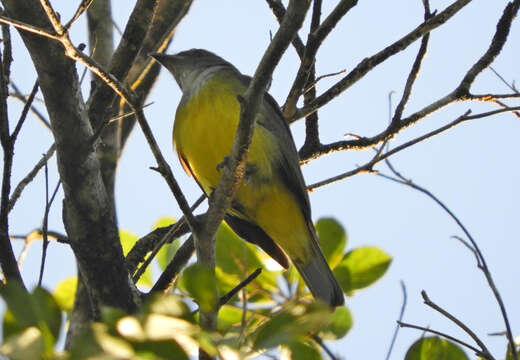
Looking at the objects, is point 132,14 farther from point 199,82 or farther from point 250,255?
point 250,255

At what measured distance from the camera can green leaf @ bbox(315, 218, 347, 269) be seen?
11.1 feet

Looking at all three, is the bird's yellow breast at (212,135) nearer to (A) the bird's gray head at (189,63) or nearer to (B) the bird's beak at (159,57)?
(A) the bird's gray head at (189,63)

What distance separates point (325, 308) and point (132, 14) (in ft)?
9.12

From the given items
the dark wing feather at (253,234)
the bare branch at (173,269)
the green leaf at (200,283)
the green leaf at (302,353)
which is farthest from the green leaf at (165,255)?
the green leaf at (200,283)

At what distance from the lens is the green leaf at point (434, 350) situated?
225cm

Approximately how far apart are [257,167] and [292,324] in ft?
10.0

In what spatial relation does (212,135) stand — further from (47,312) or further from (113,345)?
(113,345)

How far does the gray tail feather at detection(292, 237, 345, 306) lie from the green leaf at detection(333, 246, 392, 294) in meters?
0.13

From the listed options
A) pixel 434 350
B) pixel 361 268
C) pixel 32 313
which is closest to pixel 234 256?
pixel 361 268

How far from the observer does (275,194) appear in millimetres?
4453

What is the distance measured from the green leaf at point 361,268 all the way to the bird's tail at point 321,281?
13 centimetres

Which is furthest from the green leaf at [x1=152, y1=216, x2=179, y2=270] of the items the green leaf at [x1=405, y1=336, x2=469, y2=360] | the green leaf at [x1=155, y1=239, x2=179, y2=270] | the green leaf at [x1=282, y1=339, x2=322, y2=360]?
the green leaf at [x1=282, y1=339, x2=322, y2=360]

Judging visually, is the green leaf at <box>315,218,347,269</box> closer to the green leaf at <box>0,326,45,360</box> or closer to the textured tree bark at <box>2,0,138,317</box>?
the textured tree bark at <box>2,0,138,317</box>

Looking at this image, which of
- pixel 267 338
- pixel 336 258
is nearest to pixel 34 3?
pixel 336 258
